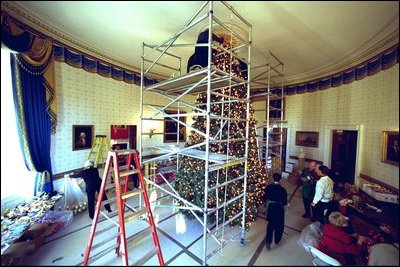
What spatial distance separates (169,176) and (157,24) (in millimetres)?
4207

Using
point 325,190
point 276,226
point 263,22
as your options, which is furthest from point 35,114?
point 325,190

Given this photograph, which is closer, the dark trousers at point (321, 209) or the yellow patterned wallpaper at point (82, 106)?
the dark trousers at point (321, 209)

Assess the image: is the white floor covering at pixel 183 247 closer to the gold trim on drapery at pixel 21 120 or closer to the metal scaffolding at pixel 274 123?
the gold trim on drapery at pixel 21 120

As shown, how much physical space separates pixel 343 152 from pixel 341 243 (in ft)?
9.00

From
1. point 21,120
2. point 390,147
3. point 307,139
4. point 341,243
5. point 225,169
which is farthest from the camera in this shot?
point 307,139

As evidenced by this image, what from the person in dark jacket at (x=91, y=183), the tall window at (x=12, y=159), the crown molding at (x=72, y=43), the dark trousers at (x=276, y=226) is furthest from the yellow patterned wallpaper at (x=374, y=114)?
the tall window at (x=12, y=159)

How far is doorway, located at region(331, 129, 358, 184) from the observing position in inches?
123

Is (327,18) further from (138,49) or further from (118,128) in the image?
(118,128)

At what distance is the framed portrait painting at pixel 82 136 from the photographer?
3873mm

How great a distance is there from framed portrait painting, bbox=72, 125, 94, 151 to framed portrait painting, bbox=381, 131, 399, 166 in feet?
16.9

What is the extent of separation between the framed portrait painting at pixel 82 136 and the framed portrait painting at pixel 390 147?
16.9 ft

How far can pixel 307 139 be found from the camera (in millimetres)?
5645

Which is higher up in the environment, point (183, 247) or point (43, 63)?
point (43, 63)

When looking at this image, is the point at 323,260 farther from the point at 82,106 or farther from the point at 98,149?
the point at 82,106
